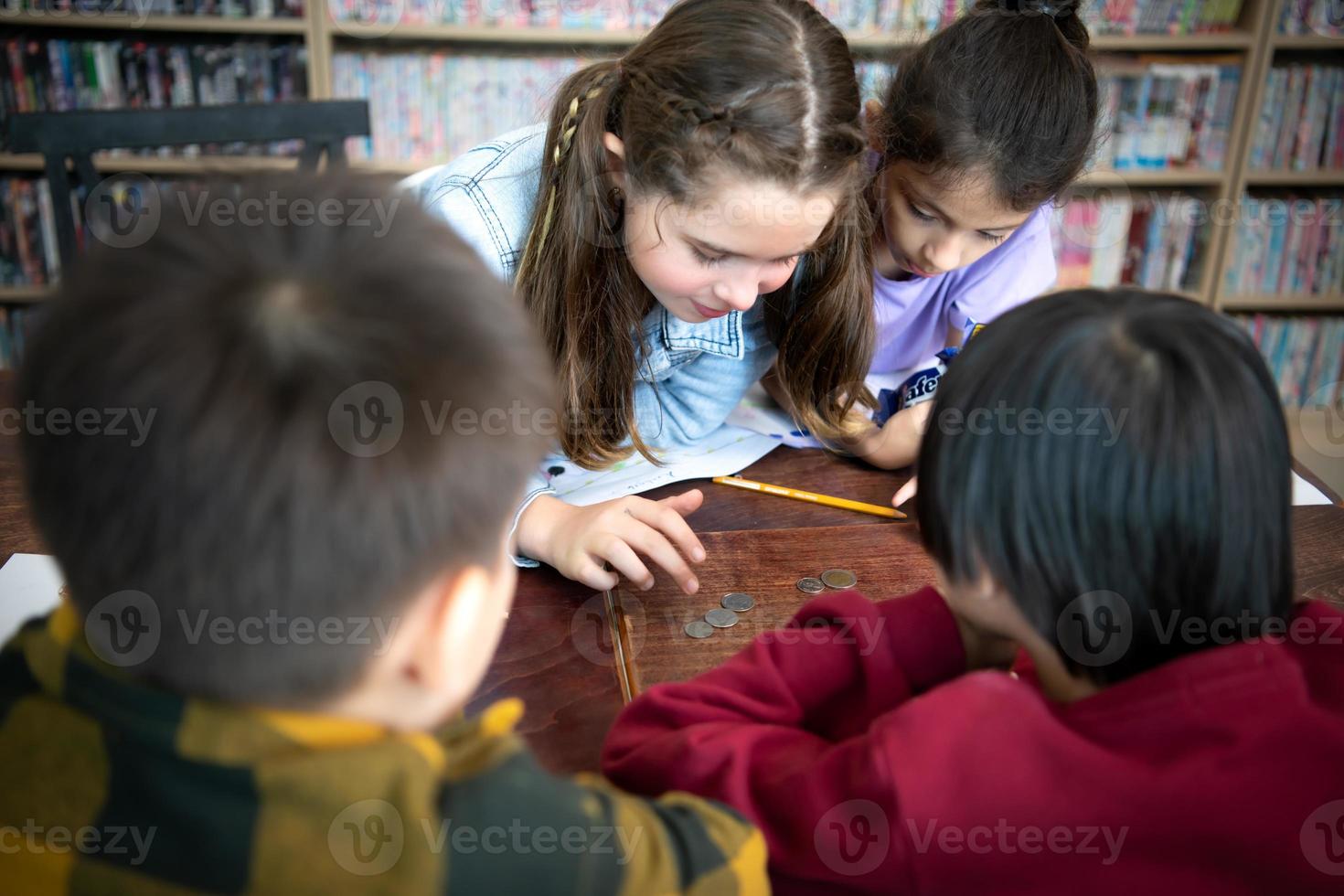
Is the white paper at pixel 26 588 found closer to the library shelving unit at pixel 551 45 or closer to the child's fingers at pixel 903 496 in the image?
the child's fingers at pixel 903 496

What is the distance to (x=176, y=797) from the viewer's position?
1.58ft

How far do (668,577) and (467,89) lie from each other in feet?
7.01

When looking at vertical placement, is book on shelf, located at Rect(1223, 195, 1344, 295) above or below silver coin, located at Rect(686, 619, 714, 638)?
below

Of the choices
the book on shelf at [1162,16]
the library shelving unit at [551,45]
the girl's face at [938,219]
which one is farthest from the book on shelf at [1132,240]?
the girl's face at [938,219]

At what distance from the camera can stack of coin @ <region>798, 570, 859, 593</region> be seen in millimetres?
945

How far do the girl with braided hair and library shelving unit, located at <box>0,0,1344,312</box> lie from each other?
4.84 ft

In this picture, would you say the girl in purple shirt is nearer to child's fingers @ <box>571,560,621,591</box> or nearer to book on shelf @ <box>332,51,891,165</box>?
child's fingers @ <box>571,560,621,591</box>

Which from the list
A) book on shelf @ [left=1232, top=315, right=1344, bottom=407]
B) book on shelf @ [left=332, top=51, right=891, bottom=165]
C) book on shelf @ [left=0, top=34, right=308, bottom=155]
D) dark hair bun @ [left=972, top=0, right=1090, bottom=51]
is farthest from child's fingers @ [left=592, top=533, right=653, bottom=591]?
book on shelf @ [left=1232, top=315, right=1344, bottom=407]

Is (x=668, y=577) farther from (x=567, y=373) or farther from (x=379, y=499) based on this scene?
(x=379, y=499)

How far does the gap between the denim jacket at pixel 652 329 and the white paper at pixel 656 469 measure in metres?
0.03

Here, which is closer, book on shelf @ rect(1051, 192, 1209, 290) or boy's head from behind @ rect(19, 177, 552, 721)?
boy's head from behind @ rect(19, 177, 552, 721)

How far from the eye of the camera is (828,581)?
37.6 inches

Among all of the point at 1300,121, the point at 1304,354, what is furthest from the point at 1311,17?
the point at 1304,354

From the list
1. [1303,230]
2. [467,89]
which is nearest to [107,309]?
[467,89]
